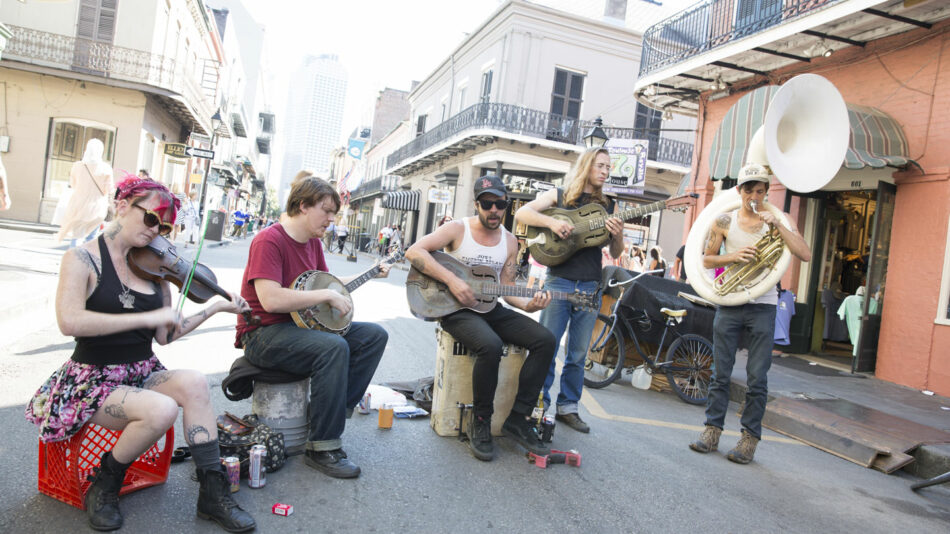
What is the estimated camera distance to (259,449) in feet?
10.2

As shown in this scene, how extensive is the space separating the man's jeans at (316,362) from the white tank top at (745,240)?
3106 mm

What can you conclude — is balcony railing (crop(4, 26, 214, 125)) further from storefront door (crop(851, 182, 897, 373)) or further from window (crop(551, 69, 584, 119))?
storefront door (crop(851, 182, 897, 373))

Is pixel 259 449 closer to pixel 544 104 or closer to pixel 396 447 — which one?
pixel 396 447

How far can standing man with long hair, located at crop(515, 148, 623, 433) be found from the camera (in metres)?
4.59

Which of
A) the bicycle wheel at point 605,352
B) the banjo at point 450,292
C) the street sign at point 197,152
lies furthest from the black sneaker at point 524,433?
the street sign at point 197,152

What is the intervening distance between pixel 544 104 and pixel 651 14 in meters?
7.17

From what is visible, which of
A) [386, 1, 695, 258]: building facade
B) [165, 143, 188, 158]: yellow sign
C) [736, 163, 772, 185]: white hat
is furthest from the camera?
[386, 1, 695, 258]: building facade

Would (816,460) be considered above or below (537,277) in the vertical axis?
below

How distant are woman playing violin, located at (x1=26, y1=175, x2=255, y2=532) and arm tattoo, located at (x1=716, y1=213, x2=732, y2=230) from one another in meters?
3.67

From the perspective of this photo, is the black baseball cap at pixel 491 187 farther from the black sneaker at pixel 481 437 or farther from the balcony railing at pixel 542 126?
the balcony railing at pixel 542 126

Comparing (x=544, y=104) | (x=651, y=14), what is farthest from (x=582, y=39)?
(x=651, y=14)

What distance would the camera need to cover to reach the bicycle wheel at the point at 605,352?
21.7 ft

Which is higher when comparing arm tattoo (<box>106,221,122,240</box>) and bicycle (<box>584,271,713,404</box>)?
arm tattoo (<box>106,221,122,240</box>)

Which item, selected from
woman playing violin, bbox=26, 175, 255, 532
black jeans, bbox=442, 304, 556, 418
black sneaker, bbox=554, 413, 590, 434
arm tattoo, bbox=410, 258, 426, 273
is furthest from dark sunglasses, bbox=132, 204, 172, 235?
black sneaker, bbox=554, 413, 590, 434
